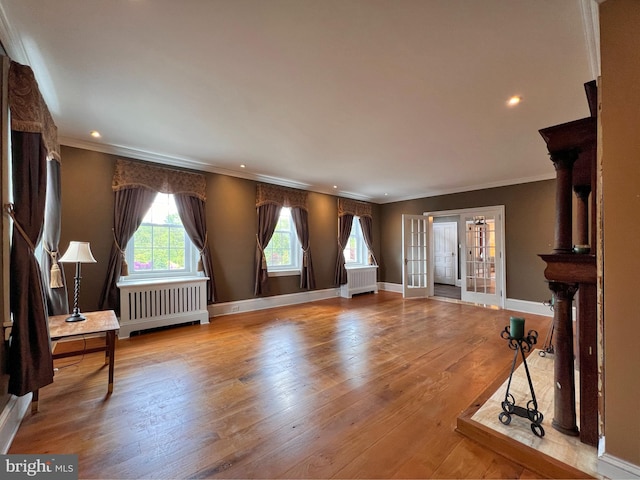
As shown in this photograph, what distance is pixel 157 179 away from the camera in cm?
396

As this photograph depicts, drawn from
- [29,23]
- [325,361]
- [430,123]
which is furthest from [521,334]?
[29,23]

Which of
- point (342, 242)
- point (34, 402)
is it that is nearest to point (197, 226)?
point (34, 402)

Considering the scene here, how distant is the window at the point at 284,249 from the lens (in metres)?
5.39

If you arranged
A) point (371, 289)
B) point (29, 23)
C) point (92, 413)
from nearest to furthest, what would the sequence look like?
point (29, 23) → point (92, 413) → point (371, 289)

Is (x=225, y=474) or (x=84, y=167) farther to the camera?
(x=84, y=167)

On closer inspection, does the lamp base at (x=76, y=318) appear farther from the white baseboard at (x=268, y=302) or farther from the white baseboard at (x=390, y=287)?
the white baseboard at (x=390, y=287)

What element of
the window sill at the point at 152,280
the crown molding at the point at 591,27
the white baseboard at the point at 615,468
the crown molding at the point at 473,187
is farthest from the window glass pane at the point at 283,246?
the white baseboard at the point at 615,468

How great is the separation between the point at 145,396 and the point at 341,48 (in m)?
3.06

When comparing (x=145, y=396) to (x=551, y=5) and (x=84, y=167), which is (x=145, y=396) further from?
(x=551, y=5)

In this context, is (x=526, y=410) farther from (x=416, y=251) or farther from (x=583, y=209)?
(x=416, y=251)

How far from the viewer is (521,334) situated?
66.1 inches

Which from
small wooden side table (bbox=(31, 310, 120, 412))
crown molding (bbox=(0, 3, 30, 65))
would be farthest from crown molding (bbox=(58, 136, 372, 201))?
small wooden side table (bbox=(31, 310, 120, 412))

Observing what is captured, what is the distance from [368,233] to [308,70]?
539 centimetres

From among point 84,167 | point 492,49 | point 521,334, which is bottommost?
point 521,334
